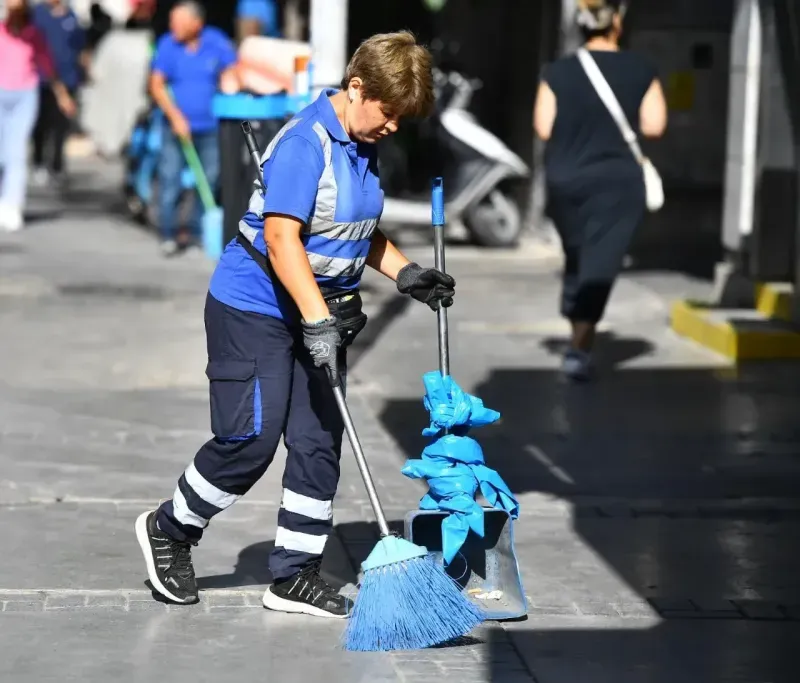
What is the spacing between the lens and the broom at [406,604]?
5160 mm

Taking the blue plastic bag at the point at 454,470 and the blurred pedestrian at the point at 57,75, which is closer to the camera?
the blue plastic bag at the point at 454,470

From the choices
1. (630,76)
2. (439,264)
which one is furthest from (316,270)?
(630,76)

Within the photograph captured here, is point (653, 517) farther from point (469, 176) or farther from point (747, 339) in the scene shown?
point (469, 176)

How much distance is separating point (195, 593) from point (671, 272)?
8453 mm

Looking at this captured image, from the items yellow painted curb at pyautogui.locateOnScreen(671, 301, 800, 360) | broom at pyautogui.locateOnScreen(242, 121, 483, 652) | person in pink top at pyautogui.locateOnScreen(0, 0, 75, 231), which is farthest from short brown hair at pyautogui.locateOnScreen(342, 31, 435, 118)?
person in pink top at pyautogui.locateOnScreen(0, 0, 75, 231)

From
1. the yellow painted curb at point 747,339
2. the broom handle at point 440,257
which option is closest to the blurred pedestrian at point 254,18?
the yellow painted curb at point 747,339

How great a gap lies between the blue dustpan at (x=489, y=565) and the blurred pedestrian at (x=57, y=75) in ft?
46.5

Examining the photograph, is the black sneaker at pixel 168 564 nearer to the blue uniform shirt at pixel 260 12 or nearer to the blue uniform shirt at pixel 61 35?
Result: the blue uniform shirt at pixel 260 12

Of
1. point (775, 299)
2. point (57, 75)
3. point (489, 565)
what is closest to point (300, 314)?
point (489, 565)

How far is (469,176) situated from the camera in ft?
47.2

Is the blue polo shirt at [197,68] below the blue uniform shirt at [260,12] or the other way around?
below

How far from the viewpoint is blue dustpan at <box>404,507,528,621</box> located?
18.3 ft

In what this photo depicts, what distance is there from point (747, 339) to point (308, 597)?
5.21 meters

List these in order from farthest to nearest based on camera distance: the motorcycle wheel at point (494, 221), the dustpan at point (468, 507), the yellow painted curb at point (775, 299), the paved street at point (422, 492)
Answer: the motorcycle wheel at point (494, 221) < the yellow painted curb at point (775, 299) < the dustpan at point (468, 507) < the paved street at point (422, 492)
